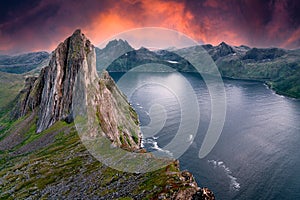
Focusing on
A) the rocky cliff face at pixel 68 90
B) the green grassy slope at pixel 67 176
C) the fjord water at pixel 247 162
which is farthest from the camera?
the rocky cliff face at pixel 68 90

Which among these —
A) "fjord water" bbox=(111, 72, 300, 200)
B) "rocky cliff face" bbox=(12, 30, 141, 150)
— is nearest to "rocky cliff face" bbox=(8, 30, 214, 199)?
"rocky cliff face" bbox=(12, 30, 141, 150)

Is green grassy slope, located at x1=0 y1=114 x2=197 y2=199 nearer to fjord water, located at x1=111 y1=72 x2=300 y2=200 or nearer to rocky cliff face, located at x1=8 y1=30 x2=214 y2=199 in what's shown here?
rocky cliff face, located at x1=8 y1=30 x2=214 y2=199

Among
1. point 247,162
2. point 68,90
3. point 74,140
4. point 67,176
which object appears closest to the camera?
point 67,176

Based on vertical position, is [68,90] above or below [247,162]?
above

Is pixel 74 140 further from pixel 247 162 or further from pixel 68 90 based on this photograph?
pixel 247 162

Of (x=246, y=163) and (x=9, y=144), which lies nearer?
(x=9, y=144)

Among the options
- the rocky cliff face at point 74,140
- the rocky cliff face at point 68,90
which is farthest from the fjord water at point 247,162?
the rocky cliff face at point 74,140

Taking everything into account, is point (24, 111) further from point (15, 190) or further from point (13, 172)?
point (15, 190)

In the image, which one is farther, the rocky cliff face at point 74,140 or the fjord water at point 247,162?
the fjord water at point 247,162

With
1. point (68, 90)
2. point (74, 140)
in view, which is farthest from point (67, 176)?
point (68, 90)

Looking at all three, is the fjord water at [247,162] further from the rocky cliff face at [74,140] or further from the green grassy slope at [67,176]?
the green grassy slope at [67,176]

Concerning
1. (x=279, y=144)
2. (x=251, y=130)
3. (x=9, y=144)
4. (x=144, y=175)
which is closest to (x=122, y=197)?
(x=144, y=175)
